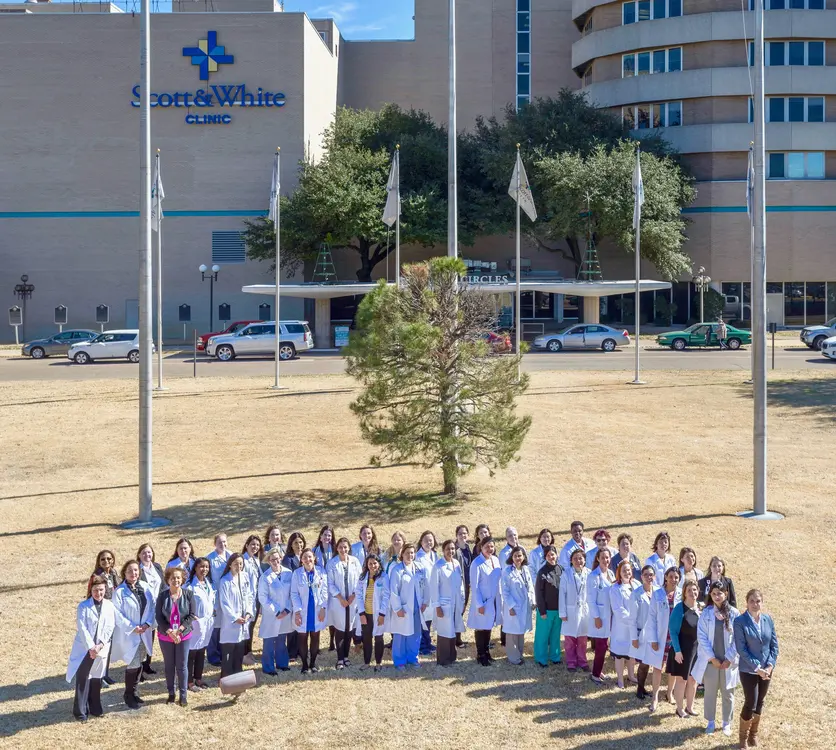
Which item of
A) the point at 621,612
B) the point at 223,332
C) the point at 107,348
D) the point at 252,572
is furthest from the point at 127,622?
the point at 223,332

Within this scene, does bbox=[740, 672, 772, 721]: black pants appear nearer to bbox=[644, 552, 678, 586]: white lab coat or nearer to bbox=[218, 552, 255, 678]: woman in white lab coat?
bbox=[644, 552, 678, 586]: white lab coat

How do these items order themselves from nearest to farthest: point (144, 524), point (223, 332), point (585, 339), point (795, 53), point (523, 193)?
1. point (144, 524)
2. point (523, 193)
3. point (223, 332)
4. point (585, 339)
5. point (795, 53)

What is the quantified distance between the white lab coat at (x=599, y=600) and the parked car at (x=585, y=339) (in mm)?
37023

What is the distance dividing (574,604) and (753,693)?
216 centimetres

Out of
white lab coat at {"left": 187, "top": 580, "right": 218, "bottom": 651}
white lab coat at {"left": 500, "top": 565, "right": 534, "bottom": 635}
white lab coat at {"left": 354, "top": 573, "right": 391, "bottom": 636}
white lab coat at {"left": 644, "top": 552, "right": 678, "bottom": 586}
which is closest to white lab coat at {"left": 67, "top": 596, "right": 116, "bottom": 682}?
white lab coat at {"left": 187, "top": 580, "right": 218, "bottom": 651}

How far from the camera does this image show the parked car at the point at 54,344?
1806 inches

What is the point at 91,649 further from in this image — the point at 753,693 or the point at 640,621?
the point at 753,693

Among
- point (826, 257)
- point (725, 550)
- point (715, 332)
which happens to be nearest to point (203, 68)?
point (715, 332)

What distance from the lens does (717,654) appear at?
9305mm

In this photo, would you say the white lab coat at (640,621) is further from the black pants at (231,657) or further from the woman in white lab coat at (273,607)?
the black pants at (231,657)

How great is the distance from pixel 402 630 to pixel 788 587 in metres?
5.63

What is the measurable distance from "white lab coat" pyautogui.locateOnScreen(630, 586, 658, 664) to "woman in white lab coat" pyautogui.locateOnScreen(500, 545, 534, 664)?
1248 mm

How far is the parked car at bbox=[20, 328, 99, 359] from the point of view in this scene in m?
45.9

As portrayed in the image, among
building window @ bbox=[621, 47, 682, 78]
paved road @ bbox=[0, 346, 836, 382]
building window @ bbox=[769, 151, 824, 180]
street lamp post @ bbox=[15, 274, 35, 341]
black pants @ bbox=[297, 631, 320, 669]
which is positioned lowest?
black pants @ bbox=[297, 631, 320, 669]
